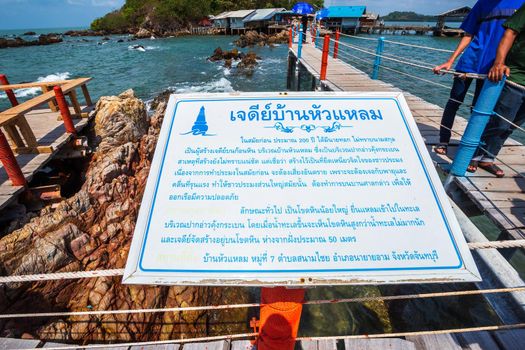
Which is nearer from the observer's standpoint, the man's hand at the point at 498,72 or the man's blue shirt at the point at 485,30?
the man's hand at the point at 498,72

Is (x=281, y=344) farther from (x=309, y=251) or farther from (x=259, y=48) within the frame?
(x=259, y=48)

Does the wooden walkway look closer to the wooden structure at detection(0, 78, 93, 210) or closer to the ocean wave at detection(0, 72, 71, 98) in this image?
the wooden structure at detection(0, 78, 93, 210)

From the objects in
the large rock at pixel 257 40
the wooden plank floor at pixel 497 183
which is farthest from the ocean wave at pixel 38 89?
the wooden plank floor at pixel 497 183

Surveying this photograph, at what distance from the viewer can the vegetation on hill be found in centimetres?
5803

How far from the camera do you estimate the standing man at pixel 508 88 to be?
250cm

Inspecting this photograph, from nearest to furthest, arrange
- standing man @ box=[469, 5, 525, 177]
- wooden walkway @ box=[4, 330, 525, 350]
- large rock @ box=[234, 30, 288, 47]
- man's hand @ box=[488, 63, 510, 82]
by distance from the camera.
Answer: wooden walkway @ box=[4, 330, 525, 350] < man's hand @ box=[488, 63, 510, 82] < standing man @ box=[469, 5, 525, 177] < large rock @ box=[234, 30, 288, 47]

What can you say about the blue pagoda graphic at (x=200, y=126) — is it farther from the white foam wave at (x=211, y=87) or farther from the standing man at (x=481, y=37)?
the white foam wave at (x=211, y=87)

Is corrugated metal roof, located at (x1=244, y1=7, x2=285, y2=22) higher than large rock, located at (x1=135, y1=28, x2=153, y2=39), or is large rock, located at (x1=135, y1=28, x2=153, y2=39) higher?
corrugated metal roof, located at (x1=244, y1=7, x2=285, y2=22)

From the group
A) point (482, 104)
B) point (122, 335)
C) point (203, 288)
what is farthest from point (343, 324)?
point (482, 104)

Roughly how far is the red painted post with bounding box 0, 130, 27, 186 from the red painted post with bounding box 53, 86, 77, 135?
189 cm

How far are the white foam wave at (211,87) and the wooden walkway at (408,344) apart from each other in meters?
16.4

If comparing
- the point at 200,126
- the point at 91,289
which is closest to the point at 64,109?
the point at 91,289

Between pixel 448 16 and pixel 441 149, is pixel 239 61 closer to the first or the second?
pixel 441 149

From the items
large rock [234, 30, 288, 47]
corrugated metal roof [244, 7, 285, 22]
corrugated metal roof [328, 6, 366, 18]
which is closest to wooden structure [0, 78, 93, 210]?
large rock [234, 30, 288, 47]
